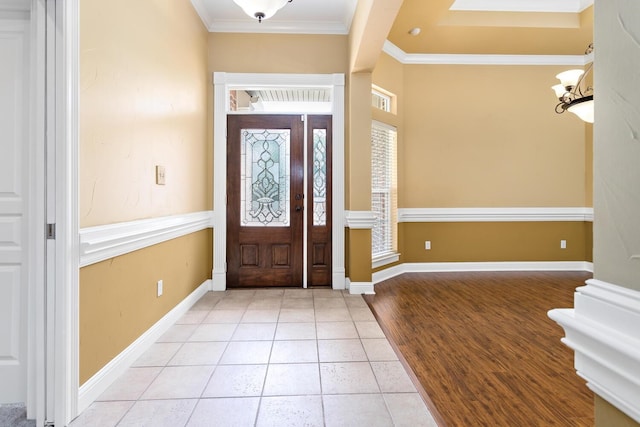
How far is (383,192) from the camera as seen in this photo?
14.7 ft

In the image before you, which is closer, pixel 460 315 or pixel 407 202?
pixel 460 315

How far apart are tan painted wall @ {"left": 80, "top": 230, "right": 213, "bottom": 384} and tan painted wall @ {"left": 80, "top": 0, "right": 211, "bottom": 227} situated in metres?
0.29

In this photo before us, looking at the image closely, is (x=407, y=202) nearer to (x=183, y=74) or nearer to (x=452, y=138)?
(x=452, y=138)

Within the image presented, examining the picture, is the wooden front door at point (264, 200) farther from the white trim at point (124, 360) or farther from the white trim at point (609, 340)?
the white trim at point (609, 340)

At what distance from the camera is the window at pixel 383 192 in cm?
435

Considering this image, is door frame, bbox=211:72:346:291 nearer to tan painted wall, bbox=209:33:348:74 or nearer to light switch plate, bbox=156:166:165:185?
tan painted wall, bbox=209:33:348:74

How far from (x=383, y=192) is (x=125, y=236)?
3.15 metres

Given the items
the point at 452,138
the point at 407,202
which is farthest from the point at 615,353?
the point at 452,138

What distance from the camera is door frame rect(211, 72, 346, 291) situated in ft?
13.0

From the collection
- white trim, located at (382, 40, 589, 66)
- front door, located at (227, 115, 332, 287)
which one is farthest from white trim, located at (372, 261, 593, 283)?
white trim, located at (382, 40, 589, 66)

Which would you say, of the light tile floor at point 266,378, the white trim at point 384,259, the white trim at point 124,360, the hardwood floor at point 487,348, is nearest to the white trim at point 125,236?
the white trim at point 124,360

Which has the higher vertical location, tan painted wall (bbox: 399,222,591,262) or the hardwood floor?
tan painted wall (bbox: 399,222,591,262)
